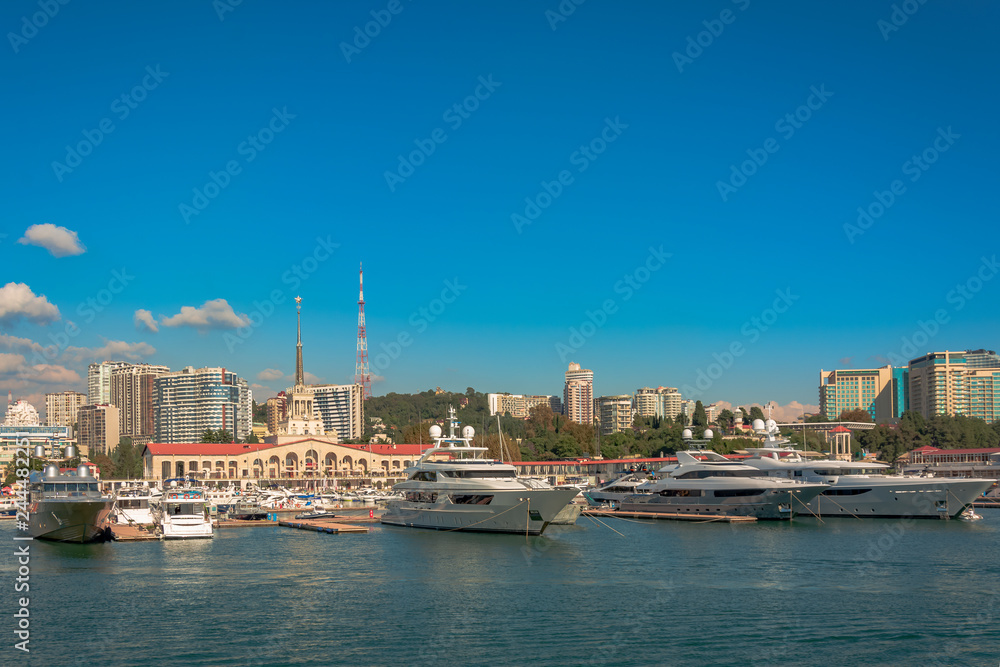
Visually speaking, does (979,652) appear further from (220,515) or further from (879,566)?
(220,515)

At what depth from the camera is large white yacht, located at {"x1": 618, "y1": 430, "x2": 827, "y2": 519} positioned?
62.0 m

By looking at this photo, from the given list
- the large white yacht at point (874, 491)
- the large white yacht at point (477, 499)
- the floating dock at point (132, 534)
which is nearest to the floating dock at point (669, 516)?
the large white yacht at point (874, 491)

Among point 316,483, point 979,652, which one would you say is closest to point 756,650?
point 979,652

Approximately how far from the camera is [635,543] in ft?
157

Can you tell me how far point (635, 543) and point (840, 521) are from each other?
66.6ft

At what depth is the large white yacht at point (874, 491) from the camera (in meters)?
60.9

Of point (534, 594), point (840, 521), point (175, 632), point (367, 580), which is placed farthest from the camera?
point (840, 521)

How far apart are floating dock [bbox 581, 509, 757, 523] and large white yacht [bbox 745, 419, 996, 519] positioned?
675 cm

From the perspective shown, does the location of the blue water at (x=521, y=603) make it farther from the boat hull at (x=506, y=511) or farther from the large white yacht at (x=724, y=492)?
the large white yacht at (x=724, y=492)

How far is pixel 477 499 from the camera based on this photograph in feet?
172

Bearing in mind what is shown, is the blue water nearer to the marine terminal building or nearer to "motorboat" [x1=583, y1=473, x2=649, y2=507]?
"motorboat" [x1=583, y1=473, x2=649, y2=507]

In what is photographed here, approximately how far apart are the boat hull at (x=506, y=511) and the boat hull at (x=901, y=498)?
74.6 ft

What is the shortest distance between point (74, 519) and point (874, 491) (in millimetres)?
50569

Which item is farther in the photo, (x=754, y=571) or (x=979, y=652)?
(x=754, y=571)
